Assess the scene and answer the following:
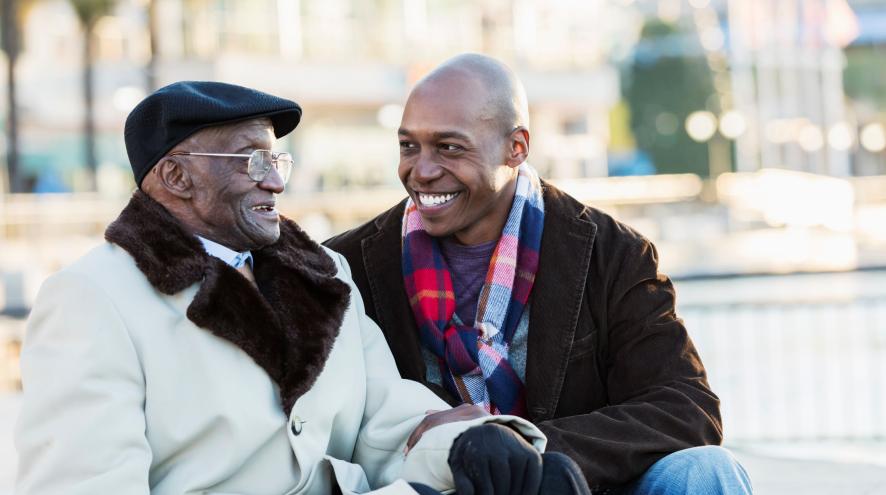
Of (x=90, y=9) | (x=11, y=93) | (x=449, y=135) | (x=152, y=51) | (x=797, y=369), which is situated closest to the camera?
(x=449, y=135)

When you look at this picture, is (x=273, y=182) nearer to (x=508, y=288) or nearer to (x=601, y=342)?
(x=508, y=288)

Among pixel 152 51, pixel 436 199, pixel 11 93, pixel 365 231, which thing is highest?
pixel 152 51

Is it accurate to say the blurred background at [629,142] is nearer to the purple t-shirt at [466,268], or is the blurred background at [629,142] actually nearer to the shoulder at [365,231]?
the purple t-shirt at [466,268]

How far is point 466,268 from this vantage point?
4.14m

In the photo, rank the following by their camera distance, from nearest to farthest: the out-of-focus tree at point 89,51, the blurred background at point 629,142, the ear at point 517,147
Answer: the ear at point 517,147 → the blurred background at point 629,142 → the out-of-focus tree at point 89,51

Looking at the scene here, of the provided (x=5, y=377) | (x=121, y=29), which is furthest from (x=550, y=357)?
(x=121, y=29)

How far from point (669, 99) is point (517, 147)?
55.9 m

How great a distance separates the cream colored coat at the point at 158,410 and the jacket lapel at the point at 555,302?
0.57 m

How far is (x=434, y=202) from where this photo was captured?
4.00 m

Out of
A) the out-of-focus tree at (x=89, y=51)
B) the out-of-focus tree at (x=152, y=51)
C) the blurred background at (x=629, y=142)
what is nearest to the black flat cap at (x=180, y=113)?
the blurred background at (x=629, y=142)

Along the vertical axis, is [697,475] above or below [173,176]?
below

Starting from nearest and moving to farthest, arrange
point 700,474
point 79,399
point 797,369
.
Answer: point 79,399 → point 700,474 → point 797,369

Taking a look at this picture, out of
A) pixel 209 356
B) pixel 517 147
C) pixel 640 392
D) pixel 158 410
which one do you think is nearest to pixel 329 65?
pixel 517 147

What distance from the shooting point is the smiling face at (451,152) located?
398 cm
